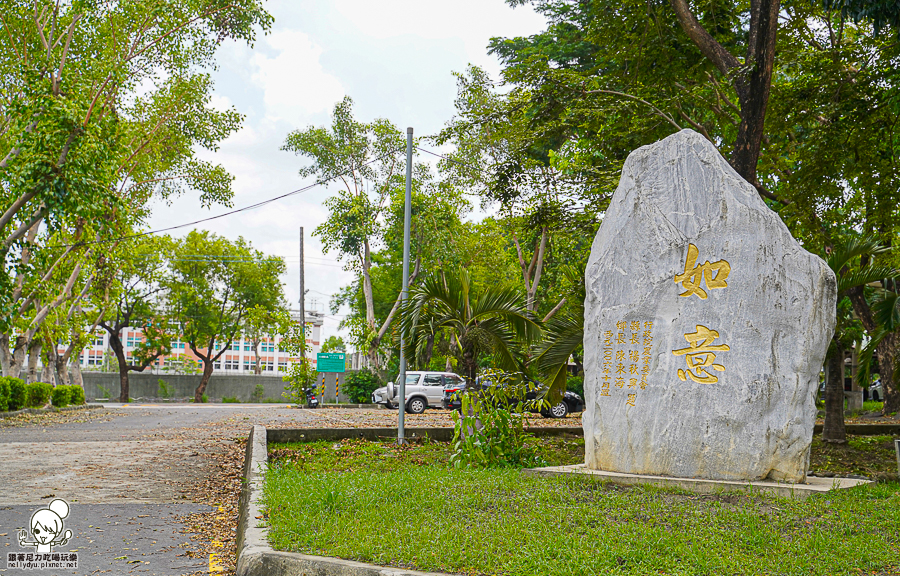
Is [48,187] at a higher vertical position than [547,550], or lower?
higher

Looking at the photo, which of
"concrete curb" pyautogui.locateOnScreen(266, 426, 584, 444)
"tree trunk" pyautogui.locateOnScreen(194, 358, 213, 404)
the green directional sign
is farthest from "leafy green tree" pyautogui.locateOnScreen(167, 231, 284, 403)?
"concrete curb" pyautogui.locateOnScreen(266, 426, 584, 444)

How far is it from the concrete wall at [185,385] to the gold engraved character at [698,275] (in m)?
27.6

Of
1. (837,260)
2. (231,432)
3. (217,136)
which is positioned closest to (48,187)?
(231,432)

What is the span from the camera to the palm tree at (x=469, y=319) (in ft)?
30.8

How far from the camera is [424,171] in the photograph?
28109 mm

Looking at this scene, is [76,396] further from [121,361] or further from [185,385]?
[185,385]

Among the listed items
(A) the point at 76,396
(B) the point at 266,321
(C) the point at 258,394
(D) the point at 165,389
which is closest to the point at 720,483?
(A) the point at 76,396

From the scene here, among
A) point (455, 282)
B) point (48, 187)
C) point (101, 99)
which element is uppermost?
point (101, 99)

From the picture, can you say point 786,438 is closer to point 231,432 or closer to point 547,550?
point 547,550

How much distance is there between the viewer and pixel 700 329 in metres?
6.83

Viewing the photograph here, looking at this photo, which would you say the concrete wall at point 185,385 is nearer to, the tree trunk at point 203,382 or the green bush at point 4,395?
the tree trunk at point 203,382

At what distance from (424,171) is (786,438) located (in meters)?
23.0

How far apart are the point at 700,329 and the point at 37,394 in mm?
19933

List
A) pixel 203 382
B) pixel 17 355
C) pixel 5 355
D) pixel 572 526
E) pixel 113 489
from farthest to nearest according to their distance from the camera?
pixel 203 382 < pixel 17 355 < pixel 5 355 < pixel 113 489 < pixel 572 526
